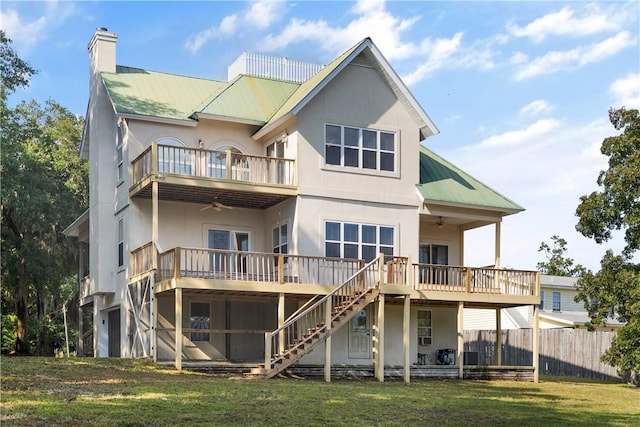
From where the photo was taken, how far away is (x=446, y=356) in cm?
3192

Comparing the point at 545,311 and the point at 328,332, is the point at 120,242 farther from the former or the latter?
the point at 545,311

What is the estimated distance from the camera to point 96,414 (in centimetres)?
1414

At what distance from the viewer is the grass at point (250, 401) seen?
572 inches

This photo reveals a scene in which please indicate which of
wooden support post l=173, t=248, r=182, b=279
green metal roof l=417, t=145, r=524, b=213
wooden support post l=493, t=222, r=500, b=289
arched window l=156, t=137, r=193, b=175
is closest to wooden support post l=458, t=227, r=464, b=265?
wooden support post l=493, t=222, r=500, b=289

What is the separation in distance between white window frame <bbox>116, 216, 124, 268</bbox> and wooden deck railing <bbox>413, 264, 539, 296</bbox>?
1015cm

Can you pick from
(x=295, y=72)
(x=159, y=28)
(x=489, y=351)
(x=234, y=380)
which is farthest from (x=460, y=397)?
(x=489, y=351)

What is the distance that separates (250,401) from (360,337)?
13.0 meters

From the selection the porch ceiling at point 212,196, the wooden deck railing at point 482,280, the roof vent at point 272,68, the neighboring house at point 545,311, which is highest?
the roof vent at point 272,68

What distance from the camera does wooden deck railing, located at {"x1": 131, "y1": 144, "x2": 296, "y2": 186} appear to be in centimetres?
2750

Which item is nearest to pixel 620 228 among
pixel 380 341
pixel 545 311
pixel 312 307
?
pixel 380 341

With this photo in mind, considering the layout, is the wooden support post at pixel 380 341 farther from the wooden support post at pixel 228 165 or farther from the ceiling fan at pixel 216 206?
the ceiling fan at pixel 216 206

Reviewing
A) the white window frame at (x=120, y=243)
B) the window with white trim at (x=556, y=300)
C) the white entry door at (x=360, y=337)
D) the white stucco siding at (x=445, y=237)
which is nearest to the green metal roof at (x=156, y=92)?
the white window frame at (x=120, y=243)

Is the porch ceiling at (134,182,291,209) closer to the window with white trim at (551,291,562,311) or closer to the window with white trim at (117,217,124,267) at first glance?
the window with white trim at (117,217,124,267)

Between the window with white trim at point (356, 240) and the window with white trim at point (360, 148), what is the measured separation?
6.88 ft
